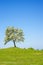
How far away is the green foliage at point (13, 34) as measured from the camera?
91.3 metres

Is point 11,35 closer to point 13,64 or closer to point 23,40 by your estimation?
point 23,40

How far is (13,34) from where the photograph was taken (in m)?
91.9

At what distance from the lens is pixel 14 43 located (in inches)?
3514

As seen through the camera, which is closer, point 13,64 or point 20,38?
point 13,64

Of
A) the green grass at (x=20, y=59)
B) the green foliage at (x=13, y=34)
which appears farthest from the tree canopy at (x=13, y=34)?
the green grass at (x=20, y=59)

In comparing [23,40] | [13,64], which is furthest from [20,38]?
[13,64]

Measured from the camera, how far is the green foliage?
9131 centimetres

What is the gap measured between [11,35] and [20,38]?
176 inches

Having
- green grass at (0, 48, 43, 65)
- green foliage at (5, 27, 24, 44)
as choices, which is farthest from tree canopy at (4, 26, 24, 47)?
green grass at (0, 48, 43, 65)

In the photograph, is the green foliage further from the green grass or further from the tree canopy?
the green grass

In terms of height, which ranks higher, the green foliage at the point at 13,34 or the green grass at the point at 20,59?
the green foliage at the point at 13,34

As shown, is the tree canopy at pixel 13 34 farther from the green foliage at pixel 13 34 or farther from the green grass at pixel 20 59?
the green grass at pixel 20 59

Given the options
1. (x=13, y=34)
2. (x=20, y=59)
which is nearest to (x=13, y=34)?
(x=13, y=34)

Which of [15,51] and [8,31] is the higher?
[8,31]
